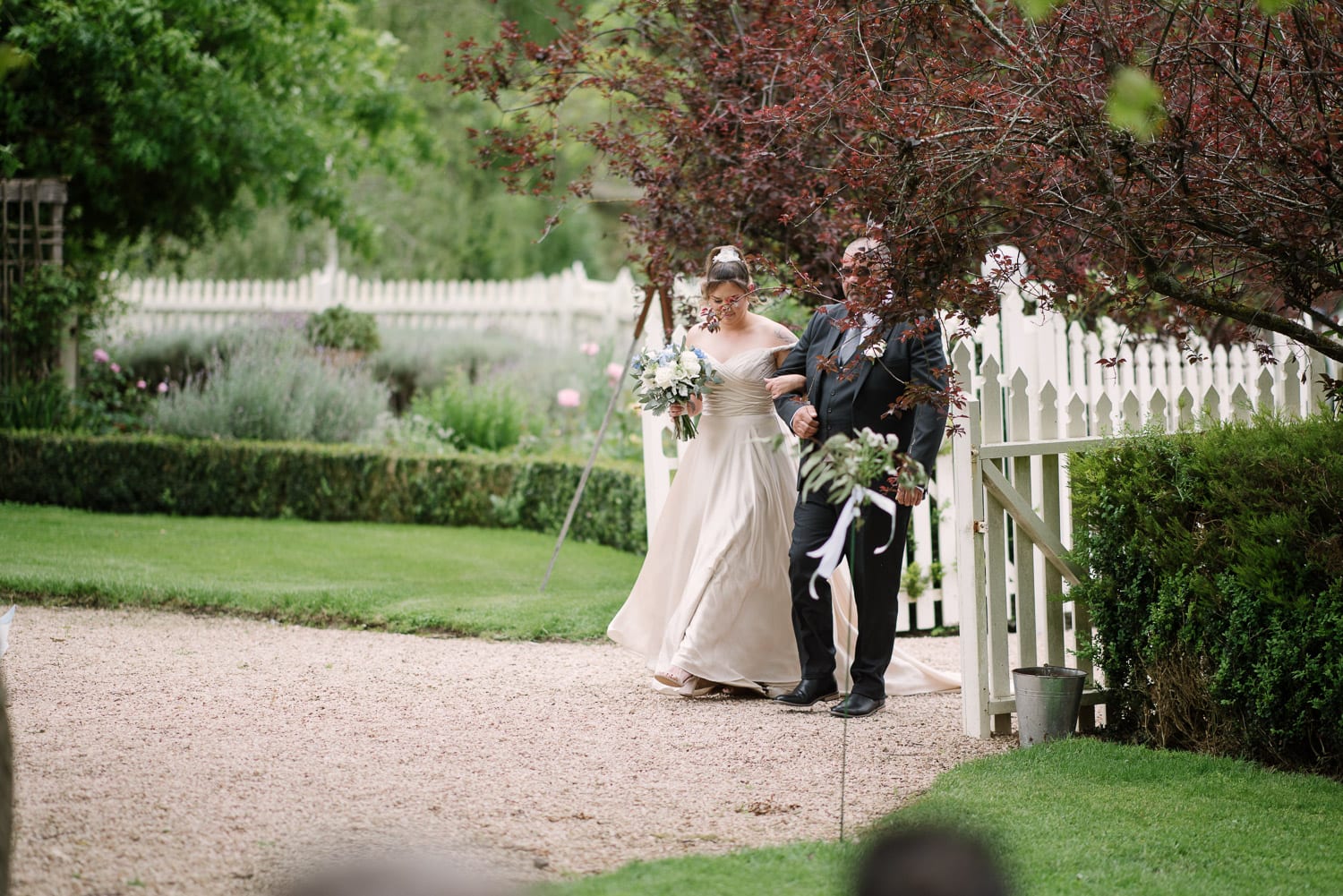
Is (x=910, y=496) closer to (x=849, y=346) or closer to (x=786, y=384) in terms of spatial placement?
(x=849, y=346)

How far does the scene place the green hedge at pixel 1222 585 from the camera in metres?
4.33

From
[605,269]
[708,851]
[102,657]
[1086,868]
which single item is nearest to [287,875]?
[708,851]

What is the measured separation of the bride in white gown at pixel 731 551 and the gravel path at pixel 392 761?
196 mm

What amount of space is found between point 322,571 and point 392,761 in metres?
5.04

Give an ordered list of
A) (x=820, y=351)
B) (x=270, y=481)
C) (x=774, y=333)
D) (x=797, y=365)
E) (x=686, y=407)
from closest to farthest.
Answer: (x=820, y=351), (x=797, y=365), (x=686, y=407), (x=774, y=333), (x=270, y=481)

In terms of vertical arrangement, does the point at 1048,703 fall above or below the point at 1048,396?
below

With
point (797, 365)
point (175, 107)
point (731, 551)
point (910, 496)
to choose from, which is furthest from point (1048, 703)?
point (175, 107)

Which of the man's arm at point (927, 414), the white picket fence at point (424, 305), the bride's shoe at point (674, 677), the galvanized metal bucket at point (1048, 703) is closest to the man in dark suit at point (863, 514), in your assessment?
the man's arm at point (927, 414)

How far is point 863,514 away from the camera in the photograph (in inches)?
223

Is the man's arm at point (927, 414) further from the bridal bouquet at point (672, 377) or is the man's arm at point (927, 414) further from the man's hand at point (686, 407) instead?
the man's hand at point (686, 407)

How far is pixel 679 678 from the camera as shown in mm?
5941

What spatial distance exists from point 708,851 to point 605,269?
28.9 meters

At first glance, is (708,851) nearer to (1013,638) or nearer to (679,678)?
(679,678)

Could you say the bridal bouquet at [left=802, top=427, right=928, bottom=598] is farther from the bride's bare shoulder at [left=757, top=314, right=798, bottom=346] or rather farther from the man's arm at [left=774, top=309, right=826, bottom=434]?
the bride's bare shoulder at [left=757, top=314, right=798, bottom=346]
